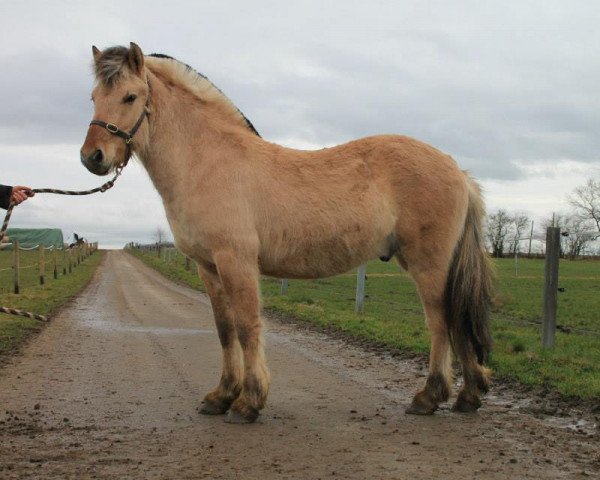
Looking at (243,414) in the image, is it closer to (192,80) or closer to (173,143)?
(173,143)

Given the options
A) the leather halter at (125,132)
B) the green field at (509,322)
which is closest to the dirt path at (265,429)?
the green field at (509,322)

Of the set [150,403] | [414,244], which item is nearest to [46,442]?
[150,403]

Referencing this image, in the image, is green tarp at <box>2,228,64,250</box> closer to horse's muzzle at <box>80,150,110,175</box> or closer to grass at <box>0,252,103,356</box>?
grass at <box>0,252,103,356</box>

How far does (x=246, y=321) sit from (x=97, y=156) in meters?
1.79

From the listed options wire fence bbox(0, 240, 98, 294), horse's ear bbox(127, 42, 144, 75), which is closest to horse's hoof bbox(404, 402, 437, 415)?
horse's ear bbox(127, 42, 144, 75)

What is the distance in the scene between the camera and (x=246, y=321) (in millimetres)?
5477

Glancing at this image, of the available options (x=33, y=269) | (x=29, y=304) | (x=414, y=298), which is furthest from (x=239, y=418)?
(x=33, y=269)

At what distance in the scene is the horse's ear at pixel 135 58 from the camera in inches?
217

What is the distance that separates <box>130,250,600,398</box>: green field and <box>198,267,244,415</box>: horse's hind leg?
2.59 m

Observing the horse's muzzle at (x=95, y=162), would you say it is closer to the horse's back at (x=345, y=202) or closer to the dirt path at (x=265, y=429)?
the horse's back at (x=345, y=202)

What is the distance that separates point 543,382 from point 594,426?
5.88ft

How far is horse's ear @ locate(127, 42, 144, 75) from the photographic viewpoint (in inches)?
217

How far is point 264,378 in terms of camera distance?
554cm

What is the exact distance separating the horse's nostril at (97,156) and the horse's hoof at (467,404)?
3.74 meters
